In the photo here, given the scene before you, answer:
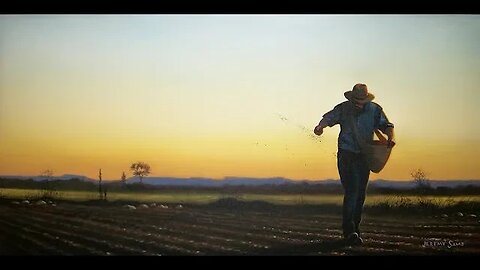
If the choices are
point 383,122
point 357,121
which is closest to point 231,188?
point 357,121

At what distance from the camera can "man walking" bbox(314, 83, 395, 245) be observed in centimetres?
325

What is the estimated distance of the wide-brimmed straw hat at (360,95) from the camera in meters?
3.29

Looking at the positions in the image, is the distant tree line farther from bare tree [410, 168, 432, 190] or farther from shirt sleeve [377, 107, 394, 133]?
shirt sleeve [377, 107, 394, 133]

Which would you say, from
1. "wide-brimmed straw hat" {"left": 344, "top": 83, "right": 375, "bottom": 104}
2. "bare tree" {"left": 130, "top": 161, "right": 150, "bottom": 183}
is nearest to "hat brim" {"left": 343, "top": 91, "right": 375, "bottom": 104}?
"wide-brimmed straw hat" {"left": 344, "top": 83, "right": 375, "bottom": 104}

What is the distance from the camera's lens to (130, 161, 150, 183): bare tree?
3295 millimetres

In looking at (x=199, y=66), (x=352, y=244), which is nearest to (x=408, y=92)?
(x=352, y=244)

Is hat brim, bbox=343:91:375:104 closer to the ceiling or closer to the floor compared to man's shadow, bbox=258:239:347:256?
closer to the ceiling

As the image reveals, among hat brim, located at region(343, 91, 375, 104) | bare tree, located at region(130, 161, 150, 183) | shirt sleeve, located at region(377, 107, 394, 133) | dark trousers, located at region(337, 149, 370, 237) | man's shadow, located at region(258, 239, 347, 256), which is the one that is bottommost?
man's shadow, located at region(258, 239, 347, 256)

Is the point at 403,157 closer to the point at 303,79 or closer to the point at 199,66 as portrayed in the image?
the point at 303,79

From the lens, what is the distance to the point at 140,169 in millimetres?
3299

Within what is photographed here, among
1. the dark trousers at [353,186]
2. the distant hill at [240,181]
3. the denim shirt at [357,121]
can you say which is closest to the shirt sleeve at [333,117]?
the denim shirt at [357,121]

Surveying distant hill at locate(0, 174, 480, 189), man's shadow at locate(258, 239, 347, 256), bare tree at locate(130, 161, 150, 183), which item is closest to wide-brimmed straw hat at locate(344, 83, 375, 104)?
distant hill at locate(0, 174, 480, 189)

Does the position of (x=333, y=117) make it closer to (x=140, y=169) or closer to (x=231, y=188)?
(x=231, y=188)
